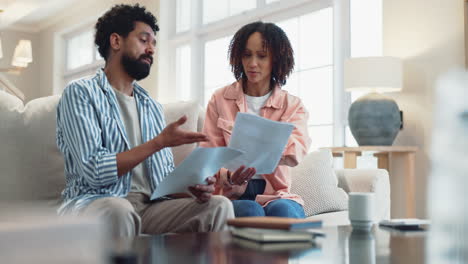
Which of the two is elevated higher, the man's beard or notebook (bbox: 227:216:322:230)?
the man's beard

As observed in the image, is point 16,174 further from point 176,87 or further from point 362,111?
point 176,87

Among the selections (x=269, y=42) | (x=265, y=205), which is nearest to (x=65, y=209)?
(x=265, y=205)

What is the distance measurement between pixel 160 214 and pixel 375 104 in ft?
6.48

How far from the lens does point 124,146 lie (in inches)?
70.8

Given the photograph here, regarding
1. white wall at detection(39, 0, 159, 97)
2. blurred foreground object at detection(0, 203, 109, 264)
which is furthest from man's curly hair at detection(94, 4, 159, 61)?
white wall at detection(39, 0, 159, 97)

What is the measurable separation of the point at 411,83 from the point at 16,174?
262 centimetres

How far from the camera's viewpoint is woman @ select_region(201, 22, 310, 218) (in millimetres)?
2047

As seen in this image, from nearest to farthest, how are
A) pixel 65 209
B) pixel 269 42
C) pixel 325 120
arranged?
pixel 65 209 < pixel 269 42 < pixel 325 120

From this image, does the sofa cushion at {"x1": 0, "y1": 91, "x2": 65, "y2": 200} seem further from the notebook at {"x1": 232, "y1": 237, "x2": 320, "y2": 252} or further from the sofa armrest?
the sofa armrest

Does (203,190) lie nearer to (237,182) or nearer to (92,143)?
(237,182)

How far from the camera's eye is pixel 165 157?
1947 mm

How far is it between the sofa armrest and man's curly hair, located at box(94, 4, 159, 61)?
3.65ft

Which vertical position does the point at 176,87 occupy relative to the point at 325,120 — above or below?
above

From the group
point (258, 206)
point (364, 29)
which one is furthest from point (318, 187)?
point (364, 29)
